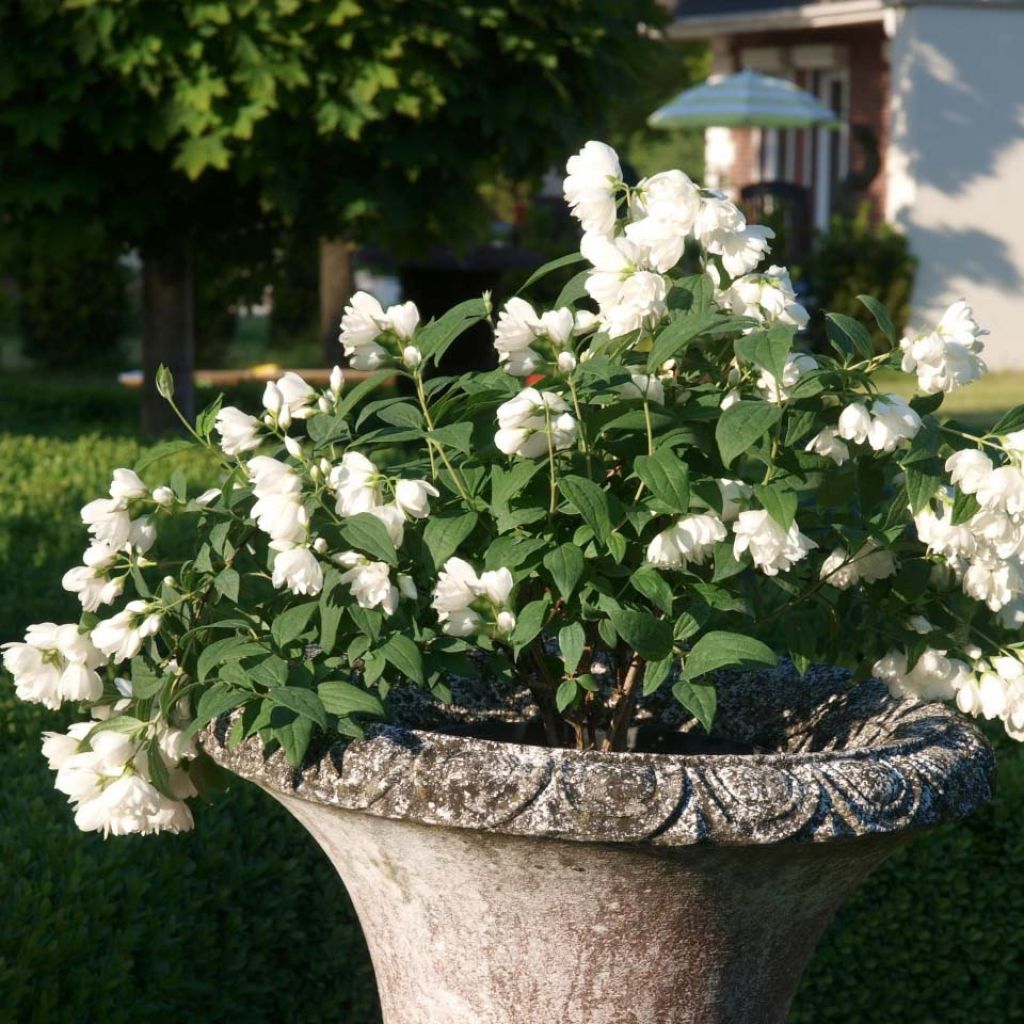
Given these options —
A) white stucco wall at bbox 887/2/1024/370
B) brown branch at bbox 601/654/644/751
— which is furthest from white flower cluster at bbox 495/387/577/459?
white stucco wall at bbox 887/2/1024/370

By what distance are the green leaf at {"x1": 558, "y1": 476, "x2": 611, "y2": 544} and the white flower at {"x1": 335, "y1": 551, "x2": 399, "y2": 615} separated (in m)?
0.25

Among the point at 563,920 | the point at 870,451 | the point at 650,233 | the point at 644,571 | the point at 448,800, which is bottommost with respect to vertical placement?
the point at 563,920

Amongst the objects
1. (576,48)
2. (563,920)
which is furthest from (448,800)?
(576,48)

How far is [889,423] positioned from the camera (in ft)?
6.30

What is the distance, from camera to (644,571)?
201 centimetres

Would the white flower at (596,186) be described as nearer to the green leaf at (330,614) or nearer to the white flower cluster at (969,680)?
the green leaf at (330,614)

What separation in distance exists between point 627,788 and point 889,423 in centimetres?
55

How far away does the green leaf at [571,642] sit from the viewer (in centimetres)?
198

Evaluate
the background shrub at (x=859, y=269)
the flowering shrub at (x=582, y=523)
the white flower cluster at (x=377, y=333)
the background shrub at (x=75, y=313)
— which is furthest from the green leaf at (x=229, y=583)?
the background shrub at (x=75, y=313)

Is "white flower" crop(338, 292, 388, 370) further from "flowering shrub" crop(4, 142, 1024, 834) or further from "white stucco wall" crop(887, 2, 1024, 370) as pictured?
"white stucco wall" crop(887, 2, 1024, 370)

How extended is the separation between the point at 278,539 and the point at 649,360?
0.52 meters

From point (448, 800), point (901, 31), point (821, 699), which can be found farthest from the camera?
point (901, 31)

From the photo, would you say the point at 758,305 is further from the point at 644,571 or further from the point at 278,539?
the point at 278,539

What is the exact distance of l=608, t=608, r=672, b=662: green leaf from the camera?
6.52 ft
